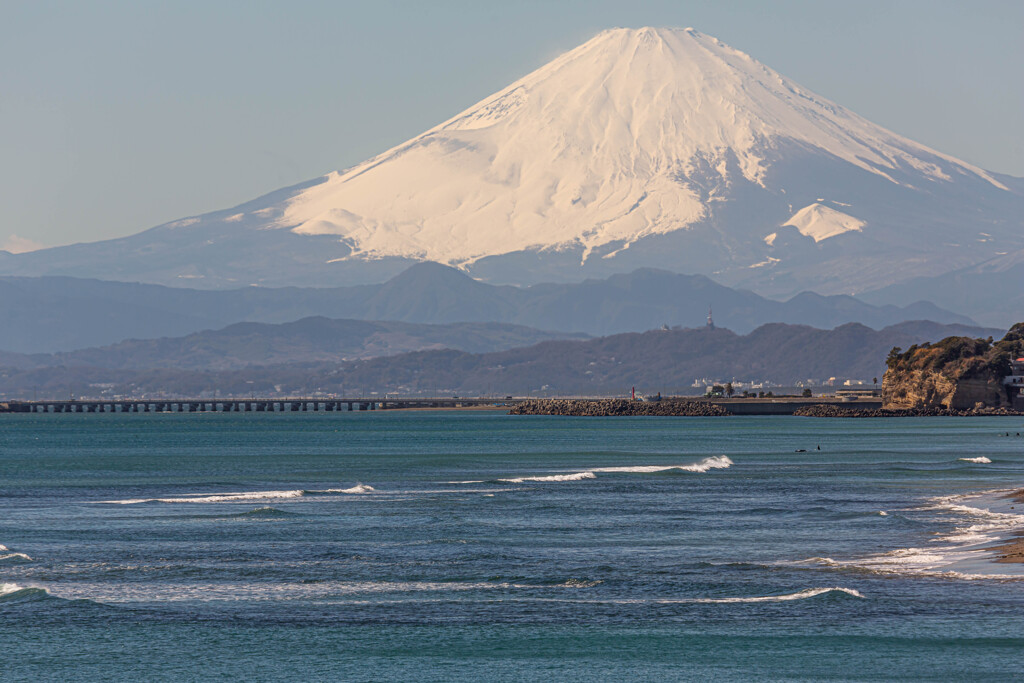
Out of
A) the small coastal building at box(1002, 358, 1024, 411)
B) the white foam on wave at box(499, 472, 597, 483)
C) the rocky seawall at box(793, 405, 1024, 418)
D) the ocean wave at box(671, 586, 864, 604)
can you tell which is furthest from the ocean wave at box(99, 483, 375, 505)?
the small coastal building at box(1002, 358, 1024, 411)

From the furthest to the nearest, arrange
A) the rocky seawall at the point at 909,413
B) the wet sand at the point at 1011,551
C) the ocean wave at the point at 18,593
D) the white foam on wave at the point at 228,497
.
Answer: the rocky seawall at the point at 909,413 → the white foam on wave at the point at 228,497 → the wet sand at the point at 1011,551 → the ocean wave at the point at 18,593

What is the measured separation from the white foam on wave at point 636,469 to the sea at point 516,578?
1.07m

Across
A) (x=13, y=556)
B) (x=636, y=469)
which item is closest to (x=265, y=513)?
(x=13, y=556)

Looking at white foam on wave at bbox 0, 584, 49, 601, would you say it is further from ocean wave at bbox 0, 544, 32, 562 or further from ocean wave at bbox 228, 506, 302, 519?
ocean wave at bbox 228, 506, 302, 519

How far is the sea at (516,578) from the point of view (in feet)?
89.7

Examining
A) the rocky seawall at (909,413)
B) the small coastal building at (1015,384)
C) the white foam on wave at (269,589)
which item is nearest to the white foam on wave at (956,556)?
the white foam on wave at (269,589)

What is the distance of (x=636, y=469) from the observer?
7938 centimetres

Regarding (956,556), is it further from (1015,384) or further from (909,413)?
(909,413)

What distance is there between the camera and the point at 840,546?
41.6 meters

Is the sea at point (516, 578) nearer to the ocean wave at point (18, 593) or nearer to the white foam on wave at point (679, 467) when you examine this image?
the ocean wave at point (18, 593)

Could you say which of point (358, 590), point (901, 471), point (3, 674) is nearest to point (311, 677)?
point (3, 674)

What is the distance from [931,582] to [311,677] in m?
16.5

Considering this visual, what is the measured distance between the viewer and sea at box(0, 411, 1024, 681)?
89.7 feet

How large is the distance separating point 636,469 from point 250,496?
25.8m
